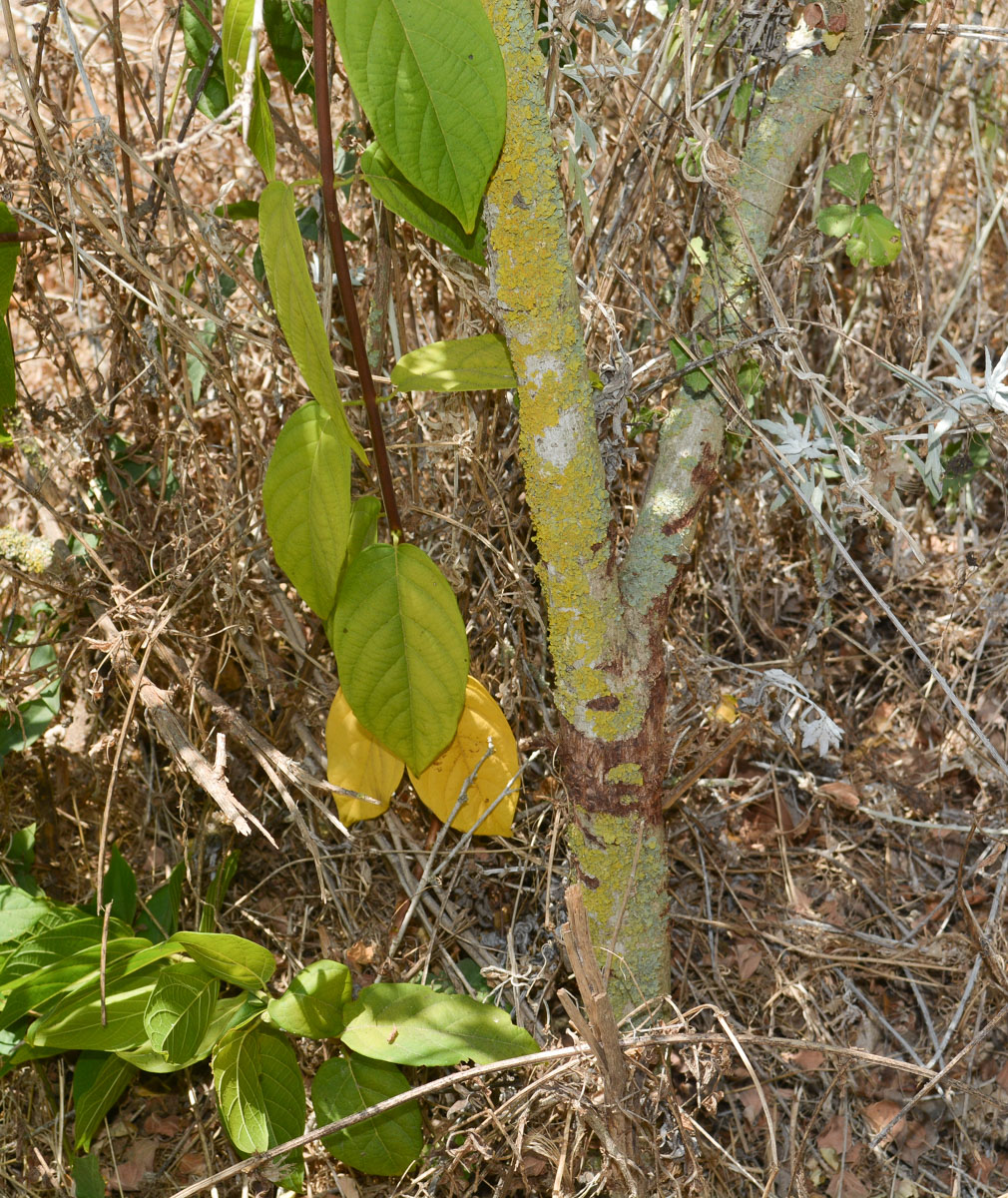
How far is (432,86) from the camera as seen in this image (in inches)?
31.9

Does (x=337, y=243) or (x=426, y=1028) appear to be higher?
(x=337, y=243)

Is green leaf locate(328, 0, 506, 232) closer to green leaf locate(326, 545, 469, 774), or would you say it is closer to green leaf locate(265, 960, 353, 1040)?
green leaf locate(326, 545, 469, 774)

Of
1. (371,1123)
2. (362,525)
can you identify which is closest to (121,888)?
(371,1123)

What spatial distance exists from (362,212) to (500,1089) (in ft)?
3.68

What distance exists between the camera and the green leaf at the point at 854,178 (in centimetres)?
108

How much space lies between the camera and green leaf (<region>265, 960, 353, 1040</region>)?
1.05m

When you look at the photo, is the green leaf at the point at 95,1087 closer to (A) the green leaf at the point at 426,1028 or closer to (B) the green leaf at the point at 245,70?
(A) the green leaf at the point at 426,1028

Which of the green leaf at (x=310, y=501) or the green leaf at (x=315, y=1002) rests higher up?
the green leaf at (x=310, y=501)

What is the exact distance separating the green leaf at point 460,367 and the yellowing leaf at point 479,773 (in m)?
0.34

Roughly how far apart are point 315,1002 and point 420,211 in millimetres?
820

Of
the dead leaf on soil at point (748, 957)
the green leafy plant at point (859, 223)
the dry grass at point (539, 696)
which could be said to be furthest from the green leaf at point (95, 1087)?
the green leafy plant at point (859, 223)

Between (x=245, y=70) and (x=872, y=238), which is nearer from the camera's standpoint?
(x=245, y=70)

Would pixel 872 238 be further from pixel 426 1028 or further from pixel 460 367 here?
pixel 426 1028

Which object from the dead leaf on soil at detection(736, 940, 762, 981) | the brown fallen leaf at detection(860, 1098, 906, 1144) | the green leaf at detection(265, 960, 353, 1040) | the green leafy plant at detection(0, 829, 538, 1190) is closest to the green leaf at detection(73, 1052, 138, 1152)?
the green leafy plant at detection(0, 829, 538, 1190)
